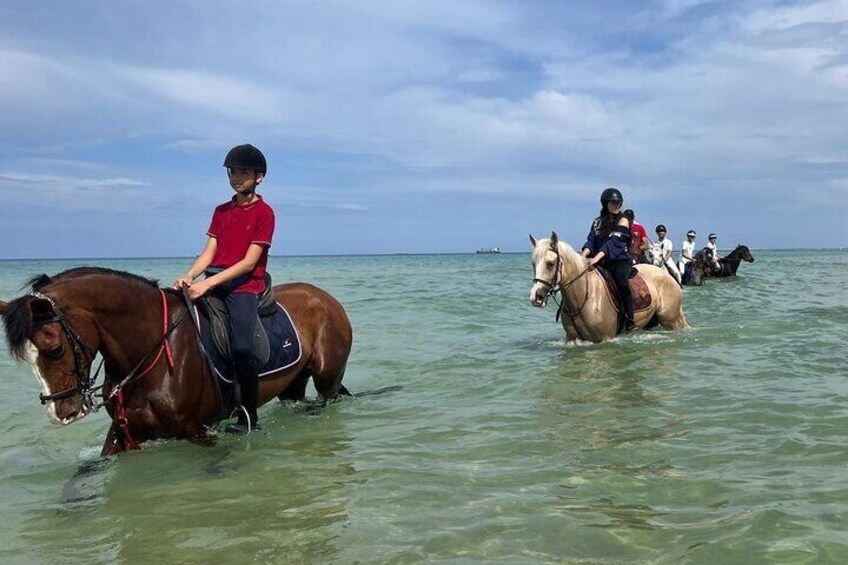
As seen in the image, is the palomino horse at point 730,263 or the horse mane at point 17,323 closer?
the horse mane at point 17,323

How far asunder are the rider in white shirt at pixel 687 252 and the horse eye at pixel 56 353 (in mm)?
25803

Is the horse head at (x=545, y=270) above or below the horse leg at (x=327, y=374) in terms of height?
above

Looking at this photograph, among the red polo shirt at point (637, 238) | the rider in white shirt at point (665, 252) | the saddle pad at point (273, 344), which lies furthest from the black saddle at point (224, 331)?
the rider in white shirt at point (665, 252)

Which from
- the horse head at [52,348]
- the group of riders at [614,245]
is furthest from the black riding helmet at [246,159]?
the group of riders at [614,245]

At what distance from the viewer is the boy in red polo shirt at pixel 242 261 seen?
517 centimetres

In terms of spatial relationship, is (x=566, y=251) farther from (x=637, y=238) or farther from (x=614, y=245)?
(x=637, y=238)

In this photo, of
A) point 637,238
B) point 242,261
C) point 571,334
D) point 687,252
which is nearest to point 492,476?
point 242,261

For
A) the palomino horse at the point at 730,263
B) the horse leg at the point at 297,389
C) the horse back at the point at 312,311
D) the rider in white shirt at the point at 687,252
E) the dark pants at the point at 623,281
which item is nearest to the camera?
the horse back at the point at 312,311

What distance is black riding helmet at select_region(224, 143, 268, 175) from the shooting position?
5.28 metres

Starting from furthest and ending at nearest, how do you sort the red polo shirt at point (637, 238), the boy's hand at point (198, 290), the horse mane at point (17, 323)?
the red polo shirt at point (637, 238)
the boy's hand at point (198, 290)
the horse mane at point (17, 323)

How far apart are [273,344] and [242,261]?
0.83m

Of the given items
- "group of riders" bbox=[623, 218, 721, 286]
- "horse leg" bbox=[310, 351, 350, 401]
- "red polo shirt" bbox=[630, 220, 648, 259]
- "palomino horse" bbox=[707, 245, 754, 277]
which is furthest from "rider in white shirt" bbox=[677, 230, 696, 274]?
"horse leg" bbox=[310, 351, 350, 401]

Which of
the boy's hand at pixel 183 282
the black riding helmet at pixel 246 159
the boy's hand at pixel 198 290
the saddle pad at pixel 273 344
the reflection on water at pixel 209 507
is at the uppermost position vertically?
the black riding helmet at pixel 246 159

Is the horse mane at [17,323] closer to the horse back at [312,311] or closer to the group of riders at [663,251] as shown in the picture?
the horse back at [312,311]
